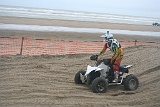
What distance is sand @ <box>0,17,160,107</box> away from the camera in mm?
7113

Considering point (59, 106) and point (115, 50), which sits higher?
point (115, 50)

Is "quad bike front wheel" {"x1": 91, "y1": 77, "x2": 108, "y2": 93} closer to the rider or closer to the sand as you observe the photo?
the sand

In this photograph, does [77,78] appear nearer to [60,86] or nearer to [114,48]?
[60,86]

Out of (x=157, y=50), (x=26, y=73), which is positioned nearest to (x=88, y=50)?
(x=157, y=50)

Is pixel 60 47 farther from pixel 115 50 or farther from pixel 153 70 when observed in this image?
pixel 115 50

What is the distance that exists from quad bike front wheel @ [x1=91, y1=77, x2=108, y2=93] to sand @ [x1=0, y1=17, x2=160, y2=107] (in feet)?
0.56

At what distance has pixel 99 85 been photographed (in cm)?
819

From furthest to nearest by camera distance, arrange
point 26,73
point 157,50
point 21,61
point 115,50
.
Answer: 1. point 157,50
2. point 21,61
3. point 26,73
4. point 115,50

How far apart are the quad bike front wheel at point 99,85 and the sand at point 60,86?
0.17 meters

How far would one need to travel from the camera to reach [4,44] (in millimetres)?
16594

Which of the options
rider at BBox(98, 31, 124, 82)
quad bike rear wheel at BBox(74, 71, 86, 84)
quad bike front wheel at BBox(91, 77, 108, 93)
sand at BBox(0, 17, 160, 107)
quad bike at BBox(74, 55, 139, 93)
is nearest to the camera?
sand at BBox(0, 17, 160, 107)

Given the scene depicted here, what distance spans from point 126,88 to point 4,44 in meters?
10.00

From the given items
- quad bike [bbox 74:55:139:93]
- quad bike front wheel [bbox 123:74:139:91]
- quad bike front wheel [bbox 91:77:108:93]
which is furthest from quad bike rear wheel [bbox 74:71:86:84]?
quad bike front wheel [bbox 123:74:139:91]

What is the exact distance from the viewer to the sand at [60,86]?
7113mm
